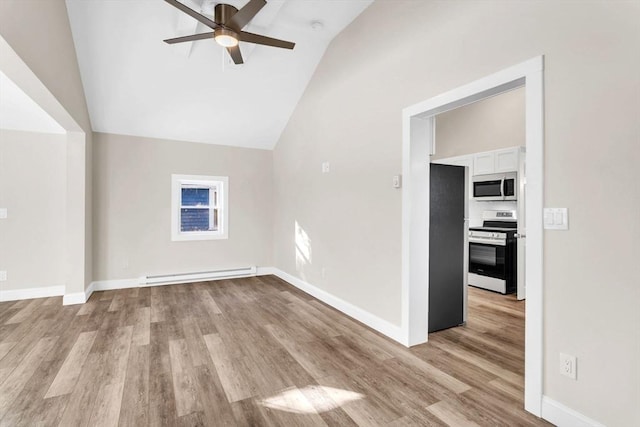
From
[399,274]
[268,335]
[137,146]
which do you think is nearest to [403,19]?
[399,274]

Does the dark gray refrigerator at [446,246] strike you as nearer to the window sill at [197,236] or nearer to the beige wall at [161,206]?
the beige wall at [161,206]

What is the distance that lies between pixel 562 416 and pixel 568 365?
296 mm

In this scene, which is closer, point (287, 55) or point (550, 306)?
point (550, 306)

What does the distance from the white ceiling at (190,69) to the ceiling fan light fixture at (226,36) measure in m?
0.50

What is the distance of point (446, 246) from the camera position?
3312 mm

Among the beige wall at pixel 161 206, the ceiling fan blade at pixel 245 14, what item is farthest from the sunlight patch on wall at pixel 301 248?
the ceiling fan blade at pixel 245 14

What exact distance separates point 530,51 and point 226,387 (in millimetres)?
2993

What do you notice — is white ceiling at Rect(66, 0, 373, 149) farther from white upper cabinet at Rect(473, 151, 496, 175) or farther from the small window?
white upper cabinet at Rect(473, 151, 496, 175)

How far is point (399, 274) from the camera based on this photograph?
298 centimetres

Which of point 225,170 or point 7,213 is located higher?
point 225,170

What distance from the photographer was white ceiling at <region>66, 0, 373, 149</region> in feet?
11.1

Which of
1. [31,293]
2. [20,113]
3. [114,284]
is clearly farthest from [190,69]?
[31,293]

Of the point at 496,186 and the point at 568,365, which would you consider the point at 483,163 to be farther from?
the point at 568,365

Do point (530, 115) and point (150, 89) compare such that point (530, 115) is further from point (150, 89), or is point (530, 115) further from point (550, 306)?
point (150, 89)
